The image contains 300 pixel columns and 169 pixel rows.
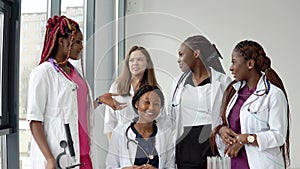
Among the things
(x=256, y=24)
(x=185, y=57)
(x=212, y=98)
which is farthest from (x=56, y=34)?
(x=256, y=24)

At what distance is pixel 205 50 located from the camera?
2223 mm

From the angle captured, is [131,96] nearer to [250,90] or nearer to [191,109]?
[191,109]

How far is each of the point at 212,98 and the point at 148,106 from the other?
15.6 inches

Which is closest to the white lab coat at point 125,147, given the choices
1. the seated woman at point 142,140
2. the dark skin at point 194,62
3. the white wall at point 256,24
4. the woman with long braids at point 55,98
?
the seated woman at point 142,140

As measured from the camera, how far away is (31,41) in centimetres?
248

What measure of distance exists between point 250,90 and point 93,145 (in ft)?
2.84

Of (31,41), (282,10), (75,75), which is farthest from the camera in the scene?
(282,10)

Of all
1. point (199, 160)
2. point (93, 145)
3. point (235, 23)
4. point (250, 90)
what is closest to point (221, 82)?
point (250, 90)

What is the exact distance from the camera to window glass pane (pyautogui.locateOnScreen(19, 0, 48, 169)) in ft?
7.47

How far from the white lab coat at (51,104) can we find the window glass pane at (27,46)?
44cm

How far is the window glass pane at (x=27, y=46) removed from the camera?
2275 millimetres

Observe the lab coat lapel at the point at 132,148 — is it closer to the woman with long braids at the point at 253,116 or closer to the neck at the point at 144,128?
the neck at the point at 144,128

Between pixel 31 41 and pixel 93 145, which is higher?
pixel 31 41

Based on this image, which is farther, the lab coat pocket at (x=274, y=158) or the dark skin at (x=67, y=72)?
the lab coat pocket at (x=274, y=158)
